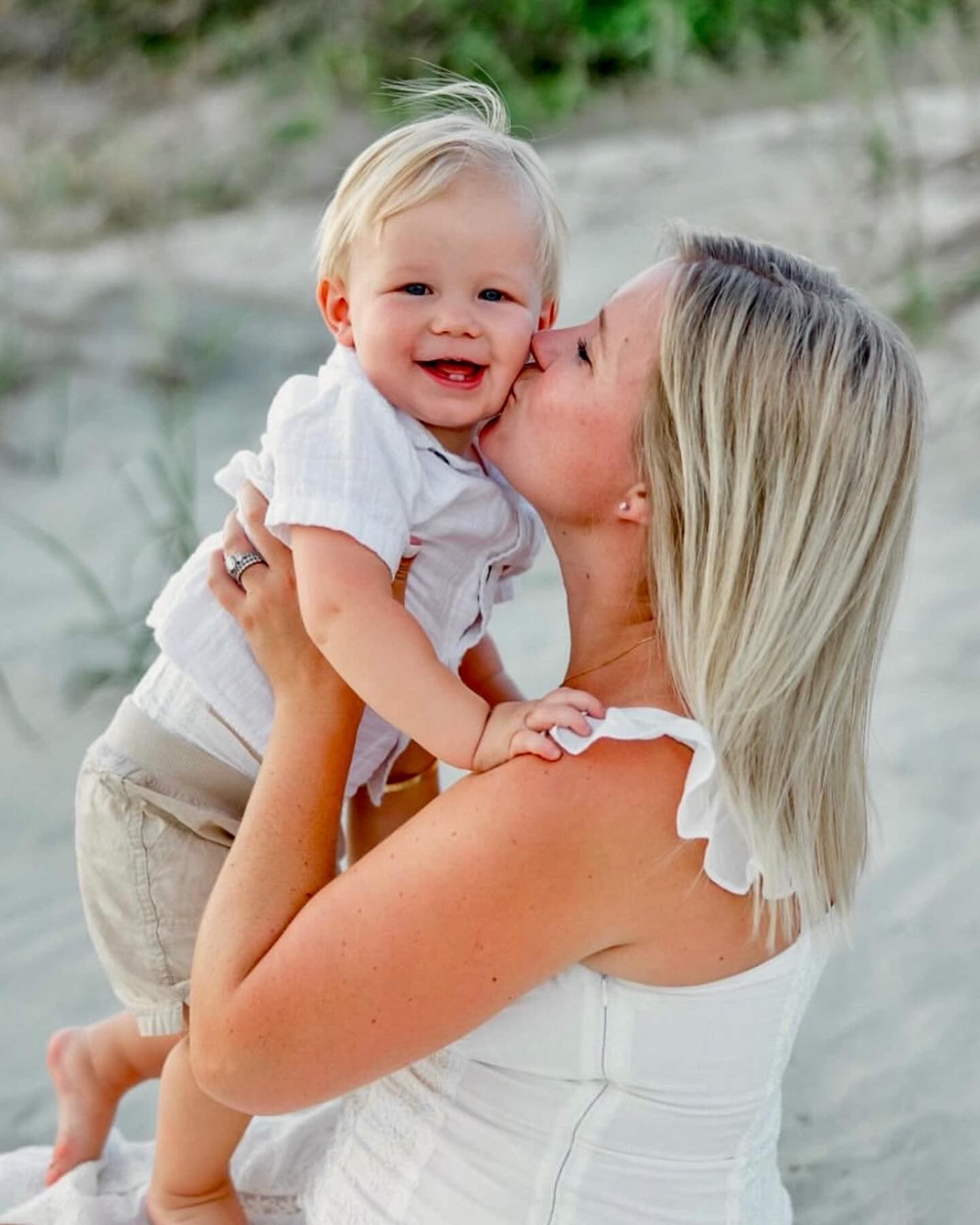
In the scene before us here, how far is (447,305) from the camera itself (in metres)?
1.93

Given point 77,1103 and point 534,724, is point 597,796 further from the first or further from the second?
point 77,1103

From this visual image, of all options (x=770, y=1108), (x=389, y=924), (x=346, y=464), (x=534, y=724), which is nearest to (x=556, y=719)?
(x=534, y=724)

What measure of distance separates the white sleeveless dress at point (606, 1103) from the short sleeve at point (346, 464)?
350 mm

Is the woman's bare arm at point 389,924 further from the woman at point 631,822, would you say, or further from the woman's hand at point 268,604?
the woman's hand at point 268,604

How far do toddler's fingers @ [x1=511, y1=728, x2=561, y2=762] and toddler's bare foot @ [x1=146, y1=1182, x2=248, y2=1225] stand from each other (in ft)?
2.89

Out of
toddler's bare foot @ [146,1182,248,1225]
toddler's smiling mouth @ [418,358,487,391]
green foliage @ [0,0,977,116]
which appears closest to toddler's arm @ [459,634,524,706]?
toddler's smiling mouth @ [418,358,487,391]

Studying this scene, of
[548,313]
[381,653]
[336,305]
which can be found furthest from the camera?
[548,313]

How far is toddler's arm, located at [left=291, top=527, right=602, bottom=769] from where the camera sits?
5.99 ft

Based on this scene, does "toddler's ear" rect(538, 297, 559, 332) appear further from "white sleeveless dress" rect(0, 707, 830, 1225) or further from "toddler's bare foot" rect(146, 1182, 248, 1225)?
"toddler's bare foot" rect(146, 1182, 248, 1225)

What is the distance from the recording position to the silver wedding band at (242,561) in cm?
201

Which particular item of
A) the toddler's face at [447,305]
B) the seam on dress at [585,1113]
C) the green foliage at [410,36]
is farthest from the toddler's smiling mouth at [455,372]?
the green foliage at [410,36]

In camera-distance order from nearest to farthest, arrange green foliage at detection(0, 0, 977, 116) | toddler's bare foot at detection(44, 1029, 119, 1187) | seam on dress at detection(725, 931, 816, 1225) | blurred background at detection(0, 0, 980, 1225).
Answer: seam on dress at detection(725, 931, 816, 1225) < toddler's bare foot at detection(44, 1029, 119, 1187) < blurred background at detection(0, 0, 980, 1225) < green foliage at detection(0, 0, 977, 116)

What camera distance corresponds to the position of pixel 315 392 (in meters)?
1.95

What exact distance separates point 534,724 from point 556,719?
0.03 metres
